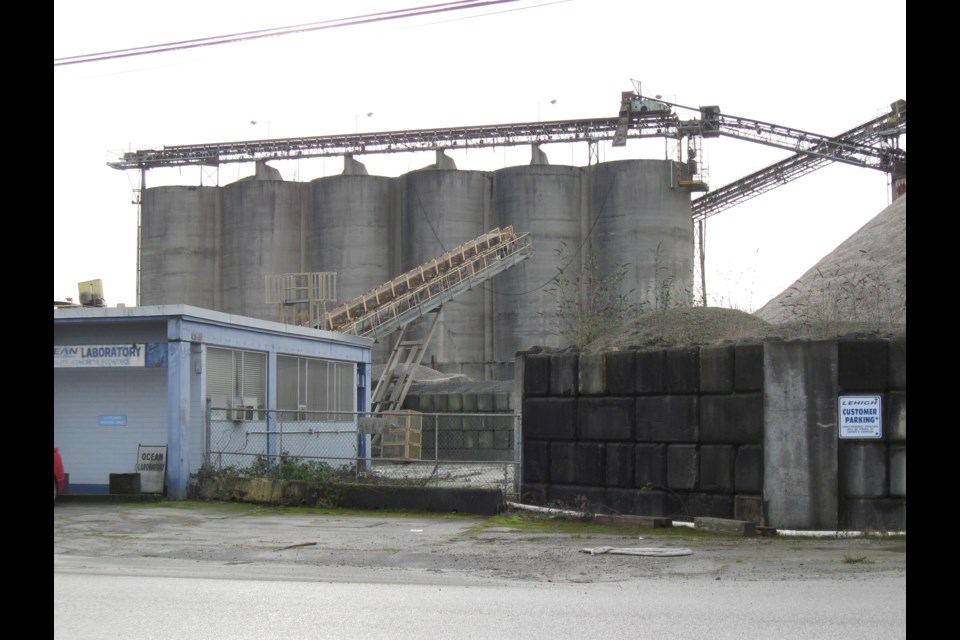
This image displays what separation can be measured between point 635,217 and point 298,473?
33891mm

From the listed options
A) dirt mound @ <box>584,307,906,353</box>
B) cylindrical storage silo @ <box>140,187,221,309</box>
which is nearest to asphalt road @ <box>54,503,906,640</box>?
dirt mound @ <box>584,307,906,353</box>

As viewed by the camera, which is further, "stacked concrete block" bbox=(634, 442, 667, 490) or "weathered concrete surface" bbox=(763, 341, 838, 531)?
"stacked concrete block" bbox=(634, 442, 667, 490)

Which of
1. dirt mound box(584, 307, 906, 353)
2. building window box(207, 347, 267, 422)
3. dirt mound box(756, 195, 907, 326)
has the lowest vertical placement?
building window box(207, 347, 267, 422)

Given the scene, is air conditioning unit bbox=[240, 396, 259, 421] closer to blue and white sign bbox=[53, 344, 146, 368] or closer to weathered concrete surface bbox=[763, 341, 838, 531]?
blue and white sign bbox=[53, 344, 146, 368]

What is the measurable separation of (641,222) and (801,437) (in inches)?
1466

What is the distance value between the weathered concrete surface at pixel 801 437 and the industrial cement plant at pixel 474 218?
3336cm

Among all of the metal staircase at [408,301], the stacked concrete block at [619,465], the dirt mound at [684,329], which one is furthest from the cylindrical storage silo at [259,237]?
the stacked concrete block at [619,465]

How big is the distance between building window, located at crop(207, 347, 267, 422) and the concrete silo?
27.8 m

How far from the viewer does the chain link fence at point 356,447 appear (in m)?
19.9

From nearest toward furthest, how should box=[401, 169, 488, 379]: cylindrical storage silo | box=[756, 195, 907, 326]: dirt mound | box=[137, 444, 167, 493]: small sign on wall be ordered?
1. box=[756, 195, 907, 326]: dirt mound
2. box=[137, 444, 167, 493]: small sign on wall
3. box=[401, 169, 488, 379]: cylindrical storage silo

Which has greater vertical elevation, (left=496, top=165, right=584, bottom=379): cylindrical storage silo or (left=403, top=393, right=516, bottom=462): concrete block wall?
(left=496, top=165, right=584, bottom=379): cylindrical storage silo

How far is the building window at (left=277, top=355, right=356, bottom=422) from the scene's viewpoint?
82.0ft

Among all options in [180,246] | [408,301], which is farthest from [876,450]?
[180,246]
